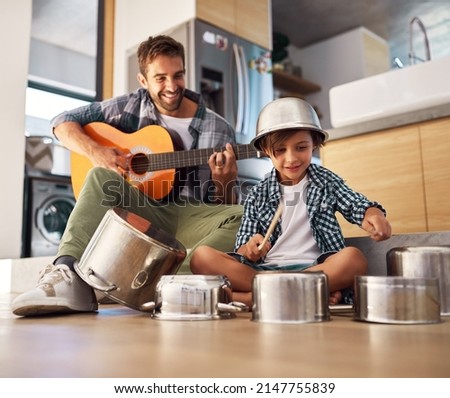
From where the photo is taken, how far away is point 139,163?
5.96 ft

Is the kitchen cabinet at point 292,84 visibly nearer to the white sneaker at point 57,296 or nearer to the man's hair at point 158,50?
the man's hair at point 158,50

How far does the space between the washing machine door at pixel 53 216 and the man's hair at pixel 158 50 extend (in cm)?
239

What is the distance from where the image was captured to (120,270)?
3.32ft

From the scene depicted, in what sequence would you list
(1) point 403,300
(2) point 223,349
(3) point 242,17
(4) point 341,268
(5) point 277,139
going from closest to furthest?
1. (2) point 223,349
2. (1) point 403,300
3. (4) point 341,268
4. (5) point 277,139
5. (3) point 242,17

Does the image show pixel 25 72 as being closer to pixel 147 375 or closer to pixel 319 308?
pixel 319 308

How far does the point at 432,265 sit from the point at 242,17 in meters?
2.47

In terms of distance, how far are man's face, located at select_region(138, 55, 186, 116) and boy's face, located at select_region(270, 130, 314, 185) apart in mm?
694

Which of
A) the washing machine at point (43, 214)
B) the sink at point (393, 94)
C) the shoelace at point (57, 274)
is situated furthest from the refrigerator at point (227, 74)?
the shoelace at point (57, 274)

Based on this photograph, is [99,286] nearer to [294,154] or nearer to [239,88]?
[294,154]

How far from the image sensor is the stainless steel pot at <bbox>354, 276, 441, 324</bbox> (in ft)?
2.66

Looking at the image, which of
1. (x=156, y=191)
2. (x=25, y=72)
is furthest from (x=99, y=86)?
(x=156, y=191)

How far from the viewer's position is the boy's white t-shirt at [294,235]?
118 centimetres

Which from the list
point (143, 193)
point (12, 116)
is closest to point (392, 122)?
point (143, 193)

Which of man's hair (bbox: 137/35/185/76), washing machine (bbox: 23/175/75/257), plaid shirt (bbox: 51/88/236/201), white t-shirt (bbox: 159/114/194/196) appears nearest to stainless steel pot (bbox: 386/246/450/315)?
plaid shirt (bbox: 51/88/236/201)
